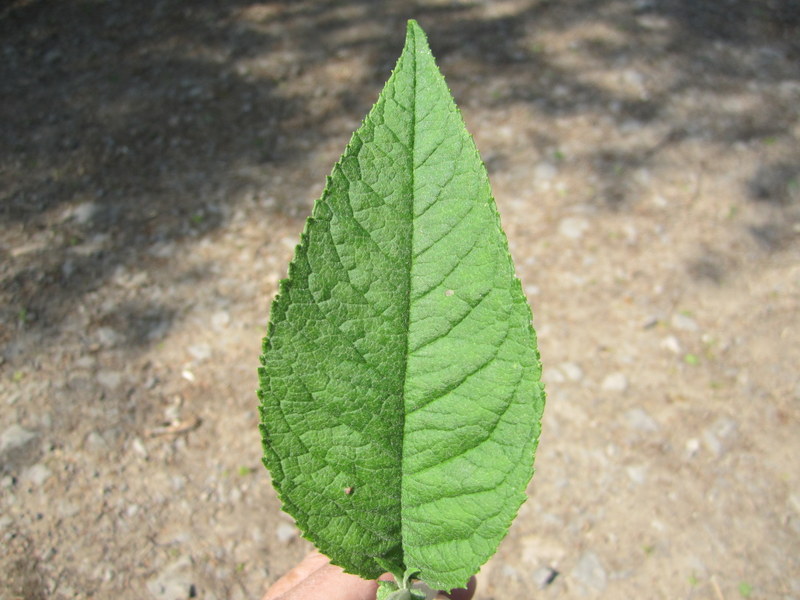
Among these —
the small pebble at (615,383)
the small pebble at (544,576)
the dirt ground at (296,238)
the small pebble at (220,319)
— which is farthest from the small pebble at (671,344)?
the small pebble at (220,319)

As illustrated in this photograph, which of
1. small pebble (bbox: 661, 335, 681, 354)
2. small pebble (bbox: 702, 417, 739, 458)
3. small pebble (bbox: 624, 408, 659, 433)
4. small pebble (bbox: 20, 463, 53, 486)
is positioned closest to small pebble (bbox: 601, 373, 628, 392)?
small pebble (bbox: 624, 408, 659, 433)

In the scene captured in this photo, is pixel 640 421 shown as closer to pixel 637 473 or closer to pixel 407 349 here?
pixel 637 473

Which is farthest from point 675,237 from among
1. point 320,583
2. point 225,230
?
point 320,583

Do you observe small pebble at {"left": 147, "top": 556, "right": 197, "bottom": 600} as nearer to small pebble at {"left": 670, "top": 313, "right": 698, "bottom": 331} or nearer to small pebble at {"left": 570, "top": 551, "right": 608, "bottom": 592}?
small pebble at {"left": 570, "top": 551, "right": 608, "bottom": 592}

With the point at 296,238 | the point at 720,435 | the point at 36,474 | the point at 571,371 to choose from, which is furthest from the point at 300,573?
the point at 296,238

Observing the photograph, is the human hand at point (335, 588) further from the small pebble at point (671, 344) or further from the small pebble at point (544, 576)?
the small pebble at point (671, 344)
